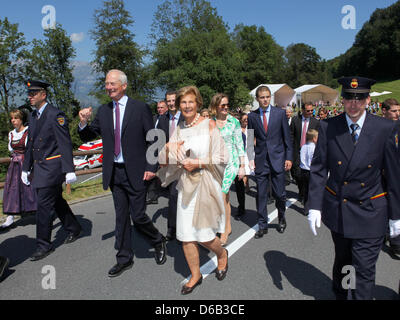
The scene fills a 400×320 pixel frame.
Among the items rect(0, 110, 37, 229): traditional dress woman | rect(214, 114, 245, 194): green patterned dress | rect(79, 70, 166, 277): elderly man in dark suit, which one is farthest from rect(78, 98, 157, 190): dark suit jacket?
rect(0, 110, 37, 229): traditional dress woman

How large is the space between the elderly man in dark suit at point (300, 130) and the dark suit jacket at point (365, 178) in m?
4.26

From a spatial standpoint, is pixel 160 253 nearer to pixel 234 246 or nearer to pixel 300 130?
pixel 234 246

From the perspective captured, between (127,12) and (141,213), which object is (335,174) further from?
(127,12)

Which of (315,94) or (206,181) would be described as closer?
(206,181)

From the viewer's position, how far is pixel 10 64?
1368 inches

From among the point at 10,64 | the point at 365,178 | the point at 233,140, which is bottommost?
the point at 365,178

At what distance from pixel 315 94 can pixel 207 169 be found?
58.2 m

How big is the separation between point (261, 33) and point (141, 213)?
7772cm

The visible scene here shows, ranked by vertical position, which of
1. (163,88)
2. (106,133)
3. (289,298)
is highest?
(163,88)

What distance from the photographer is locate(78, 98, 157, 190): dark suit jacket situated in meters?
3.62

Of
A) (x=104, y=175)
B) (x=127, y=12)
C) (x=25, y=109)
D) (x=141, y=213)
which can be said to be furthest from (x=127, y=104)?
(x=127, y=12)

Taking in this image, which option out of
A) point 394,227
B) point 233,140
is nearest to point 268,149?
point 233,140

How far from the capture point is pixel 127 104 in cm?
369

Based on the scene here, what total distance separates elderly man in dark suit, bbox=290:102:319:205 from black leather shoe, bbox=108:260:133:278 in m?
4.33
